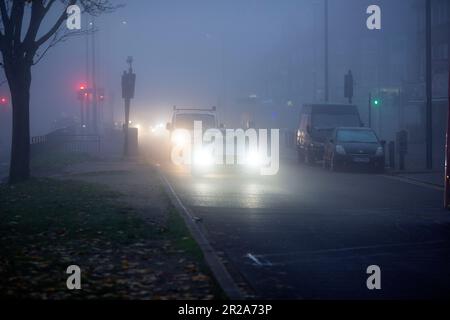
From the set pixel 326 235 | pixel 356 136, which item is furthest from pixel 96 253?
pixel 356 136

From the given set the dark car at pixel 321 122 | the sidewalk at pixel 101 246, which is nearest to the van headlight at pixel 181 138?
the dark car at pixel 321 122

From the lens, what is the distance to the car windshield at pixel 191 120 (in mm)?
35375

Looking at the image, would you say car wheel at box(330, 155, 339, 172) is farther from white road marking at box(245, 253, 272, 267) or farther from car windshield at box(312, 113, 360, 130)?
white road marking at box(245, 253, 272, 267)

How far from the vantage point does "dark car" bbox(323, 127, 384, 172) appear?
91.8 ft

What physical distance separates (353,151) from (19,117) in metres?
12.7

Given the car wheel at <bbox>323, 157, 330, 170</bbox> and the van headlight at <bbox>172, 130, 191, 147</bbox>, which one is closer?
the car wheel at <bbox>323, 157, 330, 170</bbox>

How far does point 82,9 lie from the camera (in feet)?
72.7

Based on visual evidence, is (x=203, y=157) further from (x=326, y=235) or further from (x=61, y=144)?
(x=61, y=144)

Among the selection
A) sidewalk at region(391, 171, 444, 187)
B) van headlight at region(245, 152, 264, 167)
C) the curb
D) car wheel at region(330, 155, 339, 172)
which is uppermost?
van headlight at region(245, 152, 264, 167)

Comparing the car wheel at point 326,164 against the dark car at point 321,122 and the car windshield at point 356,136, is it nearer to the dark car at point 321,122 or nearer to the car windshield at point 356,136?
the car windshield at point 356,136

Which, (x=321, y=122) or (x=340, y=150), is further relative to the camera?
(x=321, y=122)

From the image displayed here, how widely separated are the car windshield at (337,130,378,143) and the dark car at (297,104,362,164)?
284 cm

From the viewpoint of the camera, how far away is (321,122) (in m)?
33.5

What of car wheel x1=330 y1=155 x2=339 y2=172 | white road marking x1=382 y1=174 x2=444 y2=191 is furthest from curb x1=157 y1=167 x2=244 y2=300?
car wheel x1=330 y1=155 x2=339 y2=172
